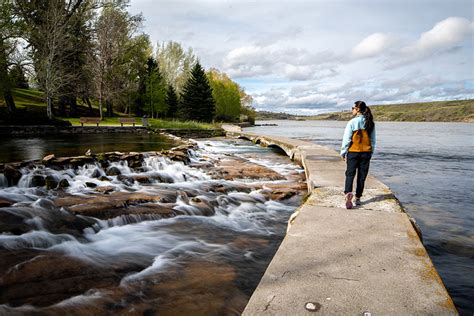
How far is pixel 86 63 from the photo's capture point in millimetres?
34531

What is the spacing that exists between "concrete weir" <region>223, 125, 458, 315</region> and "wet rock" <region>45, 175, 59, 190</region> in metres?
6.83

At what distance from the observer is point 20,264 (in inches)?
175

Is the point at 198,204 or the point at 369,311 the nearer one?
the point at 369,311

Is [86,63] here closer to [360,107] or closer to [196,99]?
[196,99]

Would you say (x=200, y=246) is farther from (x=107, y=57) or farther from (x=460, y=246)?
(x=107, y=57)

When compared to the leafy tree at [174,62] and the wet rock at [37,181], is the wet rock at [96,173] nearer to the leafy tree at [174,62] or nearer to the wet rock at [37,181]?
the wet rock at [37,181]

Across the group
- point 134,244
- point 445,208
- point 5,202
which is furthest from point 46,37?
point 445,208

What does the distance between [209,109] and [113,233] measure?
4360cm

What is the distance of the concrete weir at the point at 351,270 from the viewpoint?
2.57 meters

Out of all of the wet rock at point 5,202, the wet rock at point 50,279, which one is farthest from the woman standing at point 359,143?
the wet rock at point 5,202

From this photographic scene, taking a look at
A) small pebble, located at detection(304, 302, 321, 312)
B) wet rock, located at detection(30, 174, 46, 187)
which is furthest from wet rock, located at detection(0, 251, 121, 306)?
wet rock, located at detection(30, 174, 46, 187)

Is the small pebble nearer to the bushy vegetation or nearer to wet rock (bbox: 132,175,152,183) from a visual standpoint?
wet rock (bbox: 132,175,152,183)

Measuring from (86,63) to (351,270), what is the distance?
125 ft

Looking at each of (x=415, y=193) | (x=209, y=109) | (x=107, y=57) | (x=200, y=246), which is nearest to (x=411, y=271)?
(x=200, y=246)
